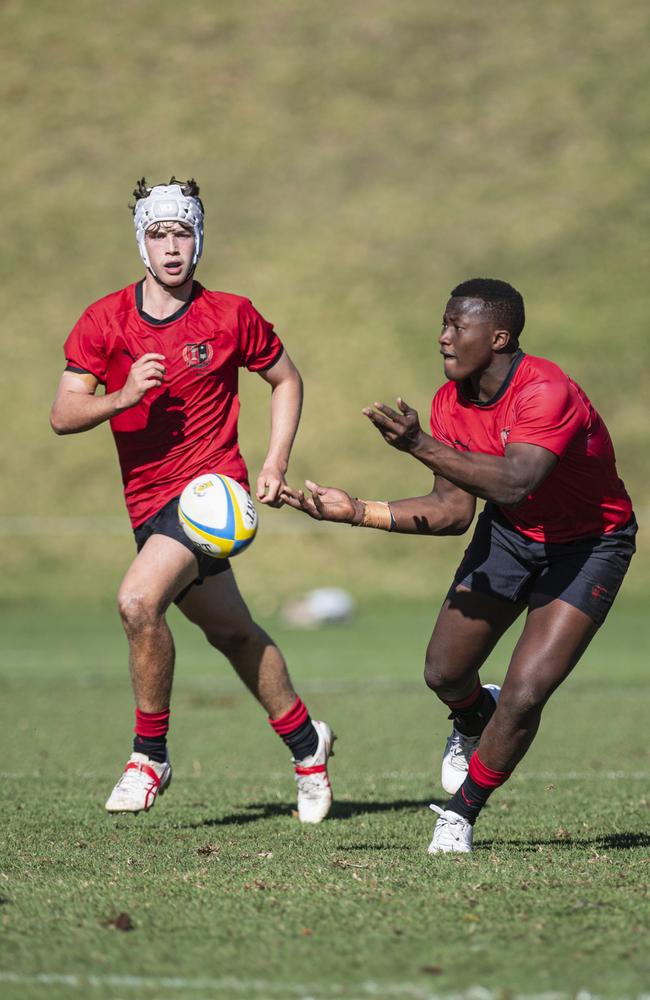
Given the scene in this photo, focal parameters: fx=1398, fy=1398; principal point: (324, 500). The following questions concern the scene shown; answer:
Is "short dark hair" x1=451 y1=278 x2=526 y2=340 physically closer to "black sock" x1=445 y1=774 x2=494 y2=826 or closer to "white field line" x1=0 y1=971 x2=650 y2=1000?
"black sock" x1=445 y1=774 x2=494 y2=826

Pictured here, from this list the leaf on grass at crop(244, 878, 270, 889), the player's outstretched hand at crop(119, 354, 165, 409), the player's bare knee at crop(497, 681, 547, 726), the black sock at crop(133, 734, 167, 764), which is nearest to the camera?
the leaf on grass at crop(244, 878, 270, 889)

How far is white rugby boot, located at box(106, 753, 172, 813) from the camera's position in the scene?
6445 mm

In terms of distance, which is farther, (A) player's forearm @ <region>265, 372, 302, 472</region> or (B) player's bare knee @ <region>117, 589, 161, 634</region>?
(A) player's forearm @ <region>265, 372, 302, 472</region>

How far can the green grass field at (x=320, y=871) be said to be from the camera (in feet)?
12.5

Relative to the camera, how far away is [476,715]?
22.6 ft

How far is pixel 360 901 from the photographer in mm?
4621

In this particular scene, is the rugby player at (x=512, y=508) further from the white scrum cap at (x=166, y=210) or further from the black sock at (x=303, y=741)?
the white scrum cap at (x=166, y=210)

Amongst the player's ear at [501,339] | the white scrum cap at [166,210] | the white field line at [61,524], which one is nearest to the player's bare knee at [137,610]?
the white scrum cap at [166,210]

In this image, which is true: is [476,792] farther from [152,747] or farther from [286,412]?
[286,412]

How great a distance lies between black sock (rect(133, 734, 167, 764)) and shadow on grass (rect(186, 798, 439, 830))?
13.6 inches

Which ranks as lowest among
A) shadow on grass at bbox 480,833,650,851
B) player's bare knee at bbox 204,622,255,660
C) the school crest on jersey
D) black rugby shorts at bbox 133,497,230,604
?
shadow on grass at bbox 480,833,650,851

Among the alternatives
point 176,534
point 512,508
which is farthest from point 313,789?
point 512,508

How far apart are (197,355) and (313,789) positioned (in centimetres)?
218

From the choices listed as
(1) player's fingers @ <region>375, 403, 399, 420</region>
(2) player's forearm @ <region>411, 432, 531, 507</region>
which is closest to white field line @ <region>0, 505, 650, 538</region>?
(2) player's forearm @ <region>411, 432, 531, 507</region>
